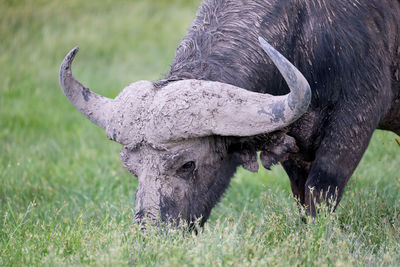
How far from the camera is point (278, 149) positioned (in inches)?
190

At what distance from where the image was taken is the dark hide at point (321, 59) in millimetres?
4859

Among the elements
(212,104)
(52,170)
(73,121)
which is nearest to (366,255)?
(212,104)

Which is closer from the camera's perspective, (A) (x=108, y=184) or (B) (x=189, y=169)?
(B) (x=189, y=169)

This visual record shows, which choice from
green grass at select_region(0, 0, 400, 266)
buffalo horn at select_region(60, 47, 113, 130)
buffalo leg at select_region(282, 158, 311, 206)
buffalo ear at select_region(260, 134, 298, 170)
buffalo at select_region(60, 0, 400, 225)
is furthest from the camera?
buffalo leg at select_region(282, 158, 311, 206)

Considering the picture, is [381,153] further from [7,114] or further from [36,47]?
[36,47]

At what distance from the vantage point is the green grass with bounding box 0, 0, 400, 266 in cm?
420

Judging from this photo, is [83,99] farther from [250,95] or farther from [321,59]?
[321,59]

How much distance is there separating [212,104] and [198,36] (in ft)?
2.76

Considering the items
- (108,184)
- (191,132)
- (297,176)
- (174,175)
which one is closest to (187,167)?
(174,175)

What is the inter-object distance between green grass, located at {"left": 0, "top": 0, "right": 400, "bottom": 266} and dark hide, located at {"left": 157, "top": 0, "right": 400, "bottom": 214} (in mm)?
559

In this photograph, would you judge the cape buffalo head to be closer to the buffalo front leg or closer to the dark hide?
the dark hide

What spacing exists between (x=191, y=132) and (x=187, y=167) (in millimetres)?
321

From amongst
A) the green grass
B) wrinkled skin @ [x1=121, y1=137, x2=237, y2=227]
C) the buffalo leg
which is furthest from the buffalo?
the buffalo leg

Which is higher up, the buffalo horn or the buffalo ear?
the buffalo horn
